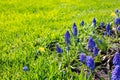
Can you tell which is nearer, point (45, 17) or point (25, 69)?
point (25, 69)

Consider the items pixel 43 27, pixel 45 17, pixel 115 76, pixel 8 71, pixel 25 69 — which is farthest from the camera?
pixel 45 17

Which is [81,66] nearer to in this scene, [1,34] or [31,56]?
[31,56]

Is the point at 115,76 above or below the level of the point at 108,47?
above

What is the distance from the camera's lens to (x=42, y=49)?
604cm

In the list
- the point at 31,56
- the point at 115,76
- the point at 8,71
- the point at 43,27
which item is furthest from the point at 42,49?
the point at 115,76

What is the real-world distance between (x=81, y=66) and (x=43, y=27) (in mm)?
3925

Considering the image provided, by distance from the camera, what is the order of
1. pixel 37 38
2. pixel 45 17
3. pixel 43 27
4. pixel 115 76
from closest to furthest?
pixel 115 76, pixel 37 38, pixel 43 27, pixel 45 17

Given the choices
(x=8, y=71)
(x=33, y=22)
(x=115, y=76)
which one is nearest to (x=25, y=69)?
(x=8, y=71)

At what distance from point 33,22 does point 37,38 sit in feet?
7.45

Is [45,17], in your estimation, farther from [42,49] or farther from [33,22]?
[42,49]

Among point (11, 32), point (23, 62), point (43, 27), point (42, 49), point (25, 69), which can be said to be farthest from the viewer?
point (43, 27)

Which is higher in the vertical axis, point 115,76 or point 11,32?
point 115,76

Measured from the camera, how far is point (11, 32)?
8.05 meters

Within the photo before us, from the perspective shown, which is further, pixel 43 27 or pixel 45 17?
pixel 45 17
